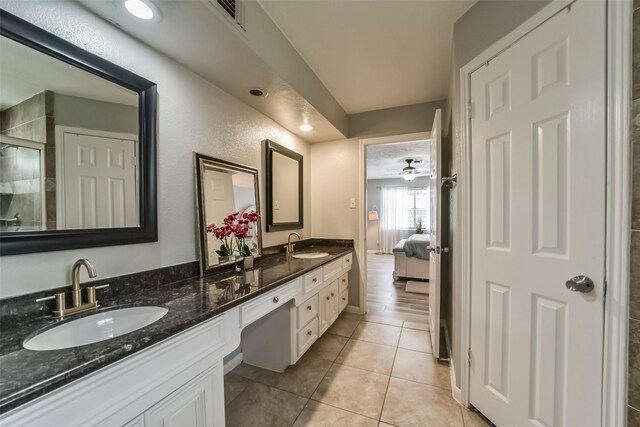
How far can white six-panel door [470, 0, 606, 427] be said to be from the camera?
96 centimetres

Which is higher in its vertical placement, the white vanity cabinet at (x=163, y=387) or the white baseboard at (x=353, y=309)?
the white vanity cabinet at (x=163, y=387)

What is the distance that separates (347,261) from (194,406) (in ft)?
6.66

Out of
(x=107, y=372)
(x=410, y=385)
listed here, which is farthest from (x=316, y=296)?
(x=107, y=372)

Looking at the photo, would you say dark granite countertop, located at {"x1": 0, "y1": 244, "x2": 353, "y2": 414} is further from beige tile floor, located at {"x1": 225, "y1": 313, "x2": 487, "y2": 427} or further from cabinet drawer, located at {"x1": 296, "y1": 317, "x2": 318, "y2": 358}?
beige tile floor, located at {"x1": 225, "y1": 313, "x2": 487, "y2": 427}

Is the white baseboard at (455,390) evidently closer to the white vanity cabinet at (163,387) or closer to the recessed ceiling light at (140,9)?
the white vanity cabinet at (163,387)

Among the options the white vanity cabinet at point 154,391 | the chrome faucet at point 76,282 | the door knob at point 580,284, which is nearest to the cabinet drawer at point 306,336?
the white vanity cabinet at point 154,391

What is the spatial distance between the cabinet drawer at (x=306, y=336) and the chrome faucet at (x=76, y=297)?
4.06 ft

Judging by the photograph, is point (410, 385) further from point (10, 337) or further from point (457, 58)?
point (457, 58)

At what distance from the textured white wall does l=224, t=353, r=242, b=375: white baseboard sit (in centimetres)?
93

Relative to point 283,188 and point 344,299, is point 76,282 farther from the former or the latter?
point 344,299

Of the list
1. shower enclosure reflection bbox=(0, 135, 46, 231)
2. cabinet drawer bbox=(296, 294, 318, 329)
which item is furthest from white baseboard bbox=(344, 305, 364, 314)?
shower enclosure reflection bbox=(0, 135, 46, 231)

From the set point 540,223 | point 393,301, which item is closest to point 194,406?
point 540,223

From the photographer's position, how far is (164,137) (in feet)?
4.71

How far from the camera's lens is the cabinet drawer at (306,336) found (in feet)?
6.02
